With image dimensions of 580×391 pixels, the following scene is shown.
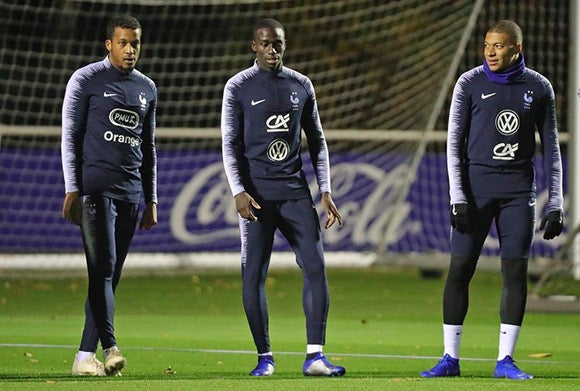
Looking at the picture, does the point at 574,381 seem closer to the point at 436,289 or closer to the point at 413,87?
the point at 436,289

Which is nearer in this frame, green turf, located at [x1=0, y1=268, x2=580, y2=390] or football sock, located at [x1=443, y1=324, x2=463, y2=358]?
green turf, located at [x1=0, y1=268, x2=580, y2=390]

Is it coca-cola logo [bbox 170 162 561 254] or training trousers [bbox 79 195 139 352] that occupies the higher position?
training trousers [bbox 79 195 139 352]

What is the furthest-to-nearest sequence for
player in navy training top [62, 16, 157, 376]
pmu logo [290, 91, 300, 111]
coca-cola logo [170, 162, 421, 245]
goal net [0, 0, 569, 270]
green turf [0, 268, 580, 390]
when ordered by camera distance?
coca-cola logo [170, 162, 421, 245] < goal net [0, 0, 569, 270] < pmu logo [290, 91, 300, 111] < player in navy training top [62, 16, 157, 376] < green turf [0, 268, 580, 390]

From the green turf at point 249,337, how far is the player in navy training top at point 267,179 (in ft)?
1.38

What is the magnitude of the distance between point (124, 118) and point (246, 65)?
15421mm

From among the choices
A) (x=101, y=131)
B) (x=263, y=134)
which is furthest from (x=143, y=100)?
(x=263, y=134)

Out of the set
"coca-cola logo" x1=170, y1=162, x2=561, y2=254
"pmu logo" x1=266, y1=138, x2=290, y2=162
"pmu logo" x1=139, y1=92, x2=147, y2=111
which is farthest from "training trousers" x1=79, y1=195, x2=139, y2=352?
"coca-cola logo" x1=170, y1=162, x2=561, y2=254

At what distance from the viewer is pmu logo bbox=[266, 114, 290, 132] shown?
822 cm

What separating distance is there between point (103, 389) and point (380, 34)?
18.5 m

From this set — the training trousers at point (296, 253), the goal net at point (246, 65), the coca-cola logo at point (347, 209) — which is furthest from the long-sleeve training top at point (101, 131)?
the coca-cola logo at point (347, 209)

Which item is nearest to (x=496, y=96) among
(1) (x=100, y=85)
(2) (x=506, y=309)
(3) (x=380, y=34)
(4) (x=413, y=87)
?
(2) (x=506, y=309)

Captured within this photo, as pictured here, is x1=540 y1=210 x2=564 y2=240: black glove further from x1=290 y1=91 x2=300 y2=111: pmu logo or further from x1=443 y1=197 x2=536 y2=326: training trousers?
x1=290 y1=91 x2=300 y2=111: pmu logo

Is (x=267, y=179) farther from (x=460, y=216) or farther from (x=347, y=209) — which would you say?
(x=347, y=209)

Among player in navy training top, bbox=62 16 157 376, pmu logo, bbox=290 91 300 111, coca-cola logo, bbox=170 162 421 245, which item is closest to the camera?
player in navy training top, bbox=62 16 157 376
